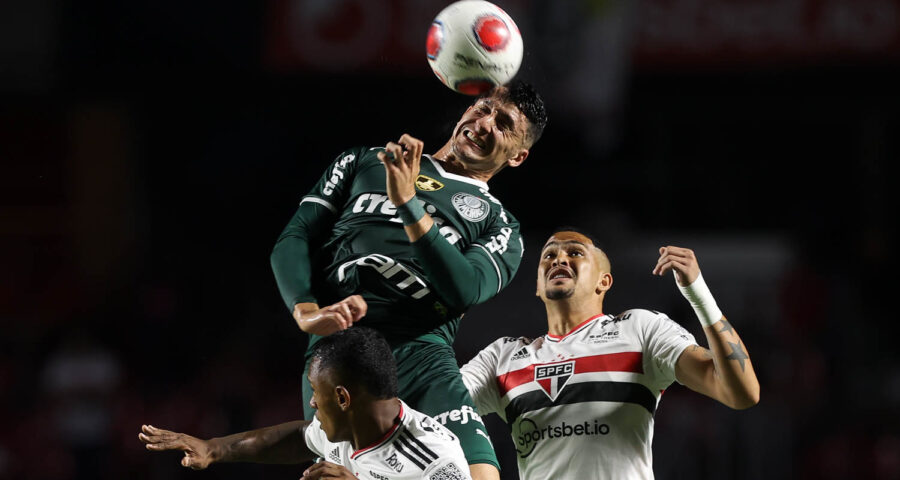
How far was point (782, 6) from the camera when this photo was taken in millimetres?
11430

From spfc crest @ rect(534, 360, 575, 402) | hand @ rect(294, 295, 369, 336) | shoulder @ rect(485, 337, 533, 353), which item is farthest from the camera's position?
shoulder @ rect(485, 337, 533, 353)

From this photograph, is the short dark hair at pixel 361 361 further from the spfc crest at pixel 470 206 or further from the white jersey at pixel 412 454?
the spfc crest at pixel 470 206

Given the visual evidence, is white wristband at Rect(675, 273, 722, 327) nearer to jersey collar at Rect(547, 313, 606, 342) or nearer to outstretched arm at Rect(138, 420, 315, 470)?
jersey collar at Rect(547, 313, 606, 342)

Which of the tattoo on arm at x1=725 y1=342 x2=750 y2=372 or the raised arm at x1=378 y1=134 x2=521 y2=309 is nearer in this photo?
the raised arm at x1=378 y1=134 x2=521 y2=309

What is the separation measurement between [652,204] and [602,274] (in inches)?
301

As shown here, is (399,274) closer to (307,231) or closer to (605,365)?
(307,231)

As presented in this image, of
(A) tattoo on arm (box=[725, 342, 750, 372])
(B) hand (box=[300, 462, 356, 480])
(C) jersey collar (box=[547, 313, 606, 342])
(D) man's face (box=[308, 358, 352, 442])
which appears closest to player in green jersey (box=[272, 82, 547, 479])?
(D) man's face (box=[308, 358, 352, 442])

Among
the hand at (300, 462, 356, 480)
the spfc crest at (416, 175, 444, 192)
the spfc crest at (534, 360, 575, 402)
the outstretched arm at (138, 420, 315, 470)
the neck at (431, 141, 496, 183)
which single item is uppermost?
the neck at (431, 141, 496, 183)

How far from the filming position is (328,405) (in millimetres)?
4016

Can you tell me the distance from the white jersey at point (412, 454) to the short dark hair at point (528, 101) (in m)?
1.49

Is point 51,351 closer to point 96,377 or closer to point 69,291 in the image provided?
point 96,377

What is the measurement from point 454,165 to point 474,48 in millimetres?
527

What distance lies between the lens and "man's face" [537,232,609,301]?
16.9 ft

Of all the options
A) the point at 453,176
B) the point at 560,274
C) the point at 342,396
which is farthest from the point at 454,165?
the point at 342,396
